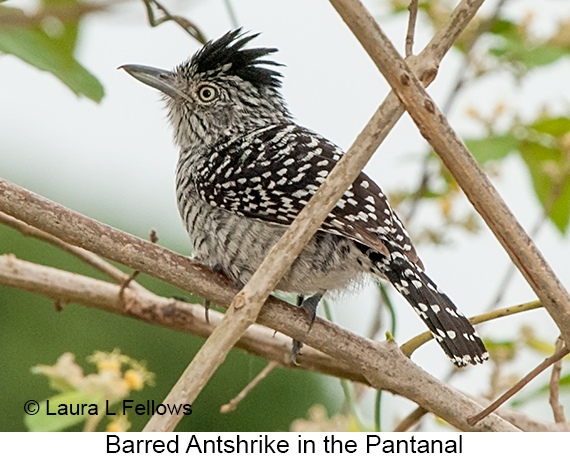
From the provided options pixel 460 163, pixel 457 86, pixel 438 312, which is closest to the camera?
pixel 460 163

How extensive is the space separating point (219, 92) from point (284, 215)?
1.01 m

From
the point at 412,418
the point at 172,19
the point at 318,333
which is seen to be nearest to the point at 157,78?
the point at 172,19

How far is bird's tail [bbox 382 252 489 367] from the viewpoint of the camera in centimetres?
220

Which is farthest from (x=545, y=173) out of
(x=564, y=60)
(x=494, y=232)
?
(x=494, y=232)

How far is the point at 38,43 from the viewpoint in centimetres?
180

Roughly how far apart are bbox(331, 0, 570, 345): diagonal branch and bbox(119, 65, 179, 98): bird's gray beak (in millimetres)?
1710

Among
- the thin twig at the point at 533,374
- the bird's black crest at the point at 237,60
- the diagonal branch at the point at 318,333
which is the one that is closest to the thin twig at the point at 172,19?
the bird's black crest at the point at 237,60

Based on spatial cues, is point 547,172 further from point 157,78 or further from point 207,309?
point 157,78

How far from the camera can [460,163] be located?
1.55 m

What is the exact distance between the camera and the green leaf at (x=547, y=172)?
8.75 ft

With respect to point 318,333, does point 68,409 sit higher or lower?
lower

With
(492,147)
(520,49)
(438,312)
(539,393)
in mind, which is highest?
(520,49)

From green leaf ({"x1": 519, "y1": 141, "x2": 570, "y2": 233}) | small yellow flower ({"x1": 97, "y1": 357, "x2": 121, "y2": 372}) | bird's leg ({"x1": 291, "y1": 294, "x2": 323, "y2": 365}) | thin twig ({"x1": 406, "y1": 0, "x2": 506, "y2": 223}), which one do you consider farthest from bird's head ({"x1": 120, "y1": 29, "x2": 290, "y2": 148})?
small yellow flower ({"x1": 97, "y1": 357, "x2": 121, "y2": 372})
